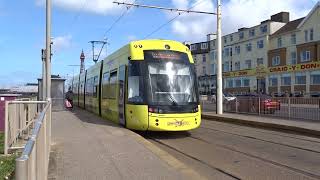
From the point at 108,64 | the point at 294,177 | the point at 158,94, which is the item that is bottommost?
the point at 294,177

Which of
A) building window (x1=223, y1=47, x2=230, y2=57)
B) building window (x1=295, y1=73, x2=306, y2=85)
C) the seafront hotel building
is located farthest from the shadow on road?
building window (x1=223, y1=47, x2=230, y2=57)

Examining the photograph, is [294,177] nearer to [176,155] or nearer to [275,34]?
[176,155]

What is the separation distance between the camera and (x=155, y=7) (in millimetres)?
26453

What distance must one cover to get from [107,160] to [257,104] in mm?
15976

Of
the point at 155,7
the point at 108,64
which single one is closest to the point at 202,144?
the point at 108,64

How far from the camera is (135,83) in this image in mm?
16172

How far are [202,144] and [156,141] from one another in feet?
5.67

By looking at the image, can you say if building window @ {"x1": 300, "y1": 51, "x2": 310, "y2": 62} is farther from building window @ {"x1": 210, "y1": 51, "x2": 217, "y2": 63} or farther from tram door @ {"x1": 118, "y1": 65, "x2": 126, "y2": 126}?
tram door @ {"x1": 118, "y1": 65, "x2": 126, "y2": 126}

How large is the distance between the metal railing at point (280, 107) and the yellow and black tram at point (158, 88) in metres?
6.83

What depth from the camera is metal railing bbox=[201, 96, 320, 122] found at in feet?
68.2

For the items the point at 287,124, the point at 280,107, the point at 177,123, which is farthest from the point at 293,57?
the point at 177,123

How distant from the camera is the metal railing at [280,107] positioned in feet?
68.2

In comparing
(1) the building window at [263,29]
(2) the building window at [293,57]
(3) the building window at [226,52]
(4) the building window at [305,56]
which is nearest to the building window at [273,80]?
(2) the building window at [293,57]

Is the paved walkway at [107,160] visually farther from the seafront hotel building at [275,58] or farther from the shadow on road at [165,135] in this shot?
the seafront hotel building at [275,58]
